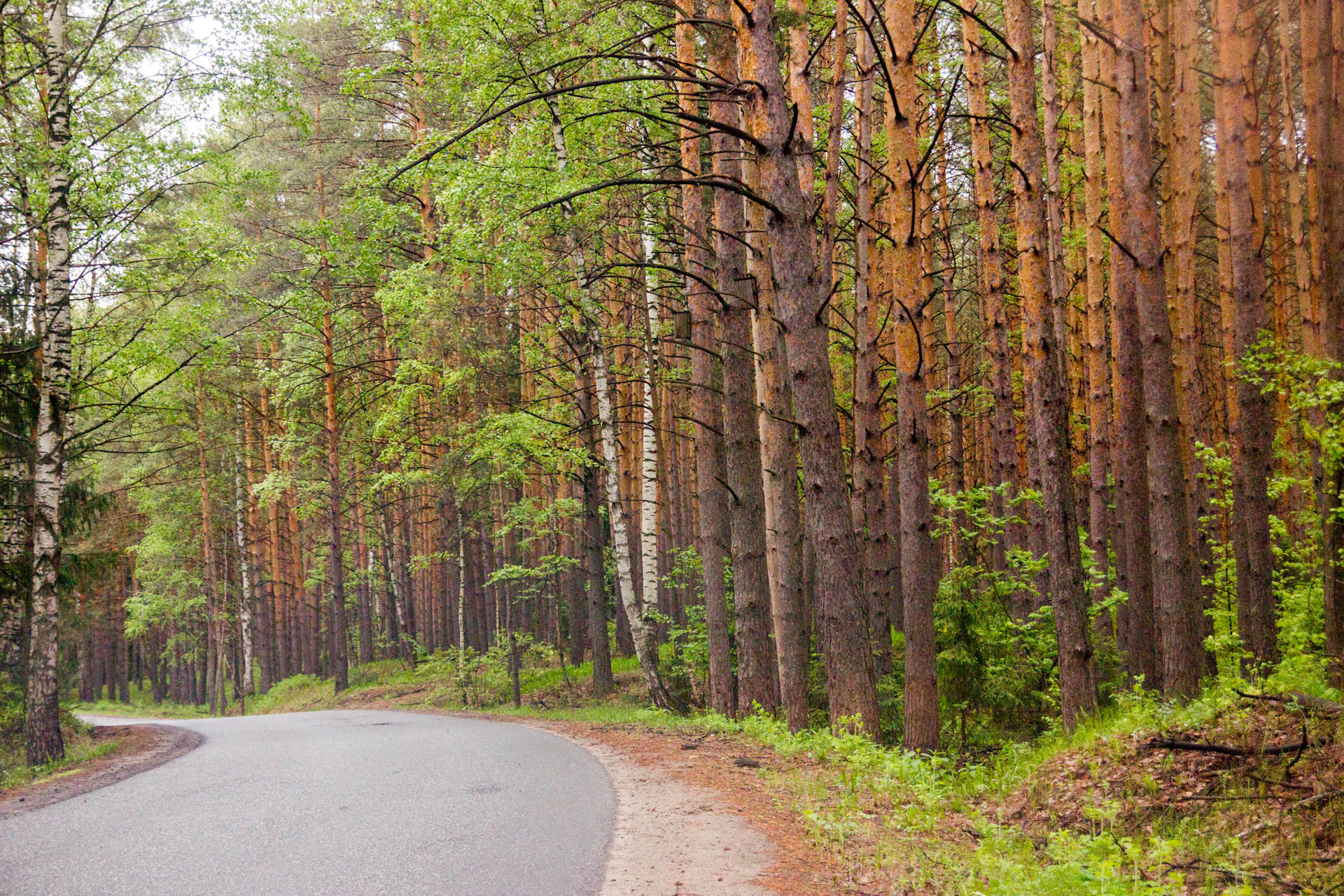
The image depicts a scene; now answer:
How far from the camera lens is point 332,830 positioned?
6.62 meters

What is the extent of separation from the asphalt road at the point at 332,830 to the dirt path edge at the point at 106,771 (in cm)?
31

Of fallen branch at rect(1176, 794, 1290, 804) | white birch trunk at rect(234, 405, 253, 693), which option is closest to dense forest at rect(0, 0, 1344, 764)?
fallen branch at rect(1176, 794, 1290, 804)

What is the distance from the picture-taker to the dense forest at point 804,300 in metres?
9.79

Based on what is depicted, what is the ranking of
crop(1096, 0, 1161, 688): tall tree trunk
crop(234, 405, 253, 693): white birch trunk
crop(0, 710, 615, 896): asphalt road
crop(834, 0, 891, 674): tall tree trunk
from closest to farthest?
crop(0, 710, 615, 896): asphalt road < crop(1096, 0, 1161, 688): tall tree trunk < crop(834, 0, 891, 674): tall tree trunk < crop(234, 405, 253, 693): white birch trunk

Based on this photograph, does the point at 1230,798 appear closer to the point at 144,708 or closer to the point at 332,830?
the point at 332,830

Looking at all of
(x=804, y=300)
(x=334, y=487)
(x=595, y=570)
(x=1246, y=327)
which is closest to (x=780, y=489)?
(x=804, y=300)

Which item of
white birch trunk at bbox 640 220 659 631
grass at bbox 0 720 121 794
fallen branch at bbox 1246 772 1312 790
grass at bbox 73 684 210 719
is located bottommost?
grass at bbox 73 684 210 719

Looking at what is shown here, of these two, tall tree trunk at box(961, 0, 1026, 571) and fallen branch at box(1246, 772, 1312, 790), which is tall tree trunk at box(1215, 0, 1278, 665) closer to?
tall tree trunk at box(961, 0, 1026, 571)

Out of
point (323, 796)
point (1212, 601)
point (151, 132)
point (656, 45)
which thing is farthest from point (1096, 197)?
point (151, 132)

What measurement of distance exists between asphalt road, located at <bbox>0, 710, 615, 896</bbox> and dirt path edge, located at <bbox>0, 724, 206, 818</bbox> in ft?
1.03

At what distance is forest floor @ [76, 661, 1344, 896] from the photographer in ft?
16.8

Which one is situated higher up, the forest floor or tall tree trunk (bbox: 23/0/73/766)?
tall tree trunk (bbox: 23/0/73/766)

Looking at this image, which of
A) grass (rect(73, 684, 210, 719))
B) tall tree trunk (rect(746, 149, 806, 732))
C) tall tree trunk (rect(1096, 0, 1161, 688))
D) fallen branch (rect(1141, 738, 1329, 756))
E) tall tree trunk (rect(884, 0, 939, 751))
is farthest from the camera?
grass (rect(73, 684, 210, 719))

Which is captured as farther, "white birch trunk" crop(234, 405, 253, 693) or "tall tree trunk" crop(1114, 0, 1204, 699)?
"white birch trunk" crop(234, 405, 253, 693)
